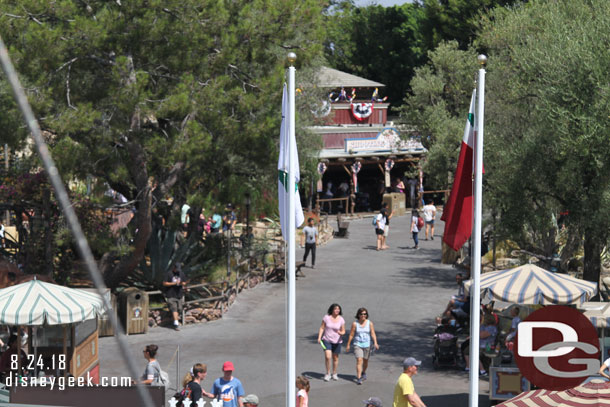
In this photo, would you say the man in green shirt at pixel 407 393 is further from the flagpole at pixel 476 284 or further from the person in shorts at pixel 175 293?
the person in shorts at pixel 175 293

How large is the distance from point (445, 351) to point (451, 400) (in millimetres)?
1756

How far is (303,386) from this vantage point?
11.2 meters

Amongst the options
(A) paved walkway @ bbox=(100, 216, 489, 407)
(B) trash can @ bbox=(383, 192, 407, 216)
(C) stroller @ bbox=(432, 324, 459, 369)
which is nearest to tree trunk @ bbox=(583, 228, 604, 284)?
(C) stroller @ bbox=(432, 324, 459, 369)

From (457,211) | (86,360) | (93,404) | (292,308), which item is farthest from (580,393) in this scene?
(86,360)

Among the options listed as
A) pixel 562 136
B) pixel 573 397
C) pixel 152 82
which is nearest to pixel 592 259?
pixel 562 136

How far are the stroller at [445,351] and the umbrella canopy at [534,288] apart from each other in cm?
125

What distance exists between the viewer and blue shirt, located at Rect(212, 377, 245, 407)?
432 inches

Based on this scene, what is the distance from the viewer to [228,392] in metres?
11.0

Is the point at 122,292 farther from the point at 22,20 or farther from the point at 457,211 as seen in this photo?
the point at 457,211

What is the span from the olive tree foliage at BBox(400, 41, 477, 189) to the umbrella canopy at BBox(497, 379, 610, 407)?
55.5 feet

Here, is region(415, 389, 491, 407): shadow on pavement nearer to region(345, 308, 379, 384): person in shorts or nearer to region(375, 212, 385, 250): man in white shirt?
region(345, 308, 379, 384): person in shorts

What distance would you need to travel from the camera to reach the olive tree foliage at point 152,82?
55.4ft

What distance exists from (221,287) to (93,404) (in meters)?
10.0

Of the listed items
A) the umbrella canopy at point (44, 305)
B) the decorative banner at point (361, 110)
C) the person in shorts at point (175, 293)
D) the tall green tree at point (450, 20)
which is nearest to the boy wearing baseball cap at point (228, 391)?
the umbrella canopy at point (44, 305)
